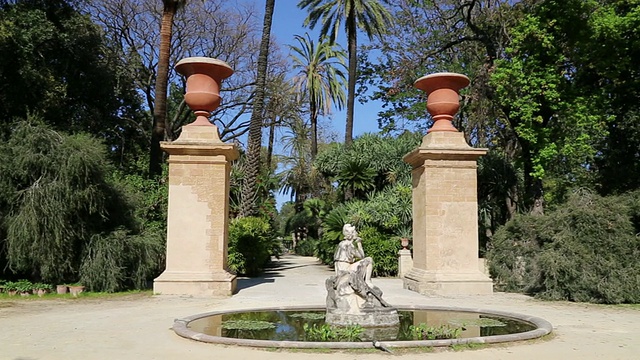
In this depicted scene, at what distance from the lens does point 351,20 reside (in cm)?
2981

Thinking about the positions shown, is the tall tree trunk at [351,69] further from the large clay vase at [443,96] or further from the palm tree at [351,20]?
the large clay vase at [443,96]

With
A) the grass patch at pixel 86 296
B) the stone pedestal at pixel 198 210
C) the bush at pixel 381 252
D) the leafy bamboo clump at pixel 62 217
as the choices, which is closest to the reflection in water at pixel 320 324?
the stone pedestal at pixel 198 210

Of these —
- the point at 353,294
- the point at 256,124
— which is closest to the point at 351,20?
the point at 256,124

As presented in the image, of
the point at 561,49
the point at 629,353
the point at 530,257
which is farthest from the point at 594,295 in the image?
the point at 561,49

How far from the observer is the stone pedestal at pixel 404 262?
1761 cm

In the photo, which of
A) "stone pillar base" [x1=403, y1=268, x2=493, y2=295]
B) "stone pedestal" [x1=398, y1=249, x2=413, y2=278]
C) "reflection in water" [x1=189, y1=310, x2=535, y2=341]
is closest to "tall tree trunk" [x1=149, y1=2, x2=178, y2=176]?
"stone pedestal" [x1=398, y1=249, x2=413, y2=278]

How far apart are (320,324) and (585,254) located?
7.08 meters

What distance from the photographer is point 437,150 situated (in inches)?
512

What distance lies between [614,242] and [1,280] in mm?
14678

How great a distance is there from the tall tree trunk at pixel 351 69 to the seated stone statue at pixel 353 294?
1926 centimetres

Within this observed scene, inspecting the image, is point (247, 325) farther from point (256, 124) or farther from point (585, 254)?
point (256, 124)

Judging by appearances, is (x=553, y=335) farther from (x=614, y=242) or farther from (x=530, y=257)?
(x=530, y=257)

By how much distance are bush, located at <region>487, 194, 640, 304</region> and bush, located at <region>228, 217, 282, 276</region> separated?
332 inches

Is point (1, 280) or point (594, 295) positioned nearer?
point (594, 295)
